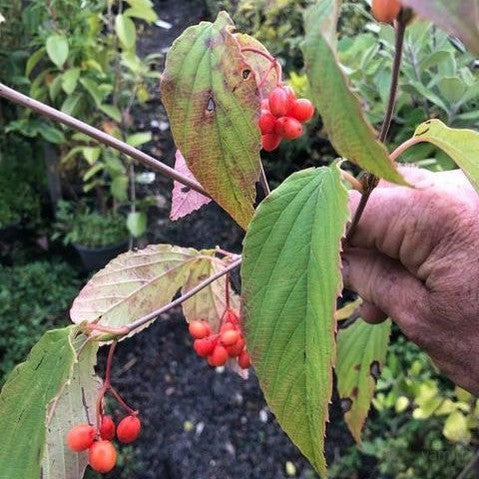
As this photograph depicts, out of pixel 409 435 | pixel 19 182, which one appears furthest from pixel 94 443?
pixel 19 182

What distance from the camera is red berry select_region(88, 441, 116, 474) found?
52 cm

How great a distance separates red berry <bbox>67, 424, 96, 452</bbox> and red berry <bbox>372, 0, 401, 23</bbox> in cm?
37

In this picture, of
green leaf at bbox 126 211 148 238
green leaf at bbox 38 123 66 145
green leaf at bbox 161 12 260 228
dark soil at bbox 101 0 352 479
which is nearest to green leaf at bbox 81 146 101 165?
green leaf at bbox 38 123 66 145

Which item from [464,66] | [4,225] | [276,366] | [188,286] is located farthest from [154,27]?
[276,366]

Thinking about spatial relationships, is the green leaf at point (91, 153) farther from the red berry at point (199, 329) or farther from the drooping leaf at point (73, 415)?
the drooping leaf at point (73, 415)

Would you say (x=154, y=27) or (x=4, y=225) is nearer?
(x=4, y=225)

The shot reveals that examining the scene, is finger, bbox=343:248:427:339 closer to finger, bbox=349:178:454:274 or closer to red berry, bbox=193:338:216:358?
finger, bbox=349:178:454:274

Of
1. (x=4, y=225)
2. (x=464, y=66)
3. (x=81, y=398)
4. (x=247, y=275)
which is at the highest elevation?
(x=247, y=275)

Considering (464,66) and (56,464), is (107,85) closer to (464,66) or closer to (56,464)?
(464,66)

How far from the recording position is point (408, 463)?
166 centimetres

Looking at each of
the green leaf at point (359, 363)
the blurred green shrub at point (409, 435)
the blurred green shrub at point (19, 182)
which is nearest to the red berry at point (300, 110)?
the green leaf at point (359, 363)

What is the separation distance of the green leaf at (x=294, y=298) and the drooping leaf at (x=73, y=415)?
16 cm

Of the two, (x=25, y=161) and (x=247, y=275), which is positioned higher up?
(x=247, y=275)

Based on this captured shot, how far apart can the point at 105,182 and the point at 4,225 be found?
0.40m
